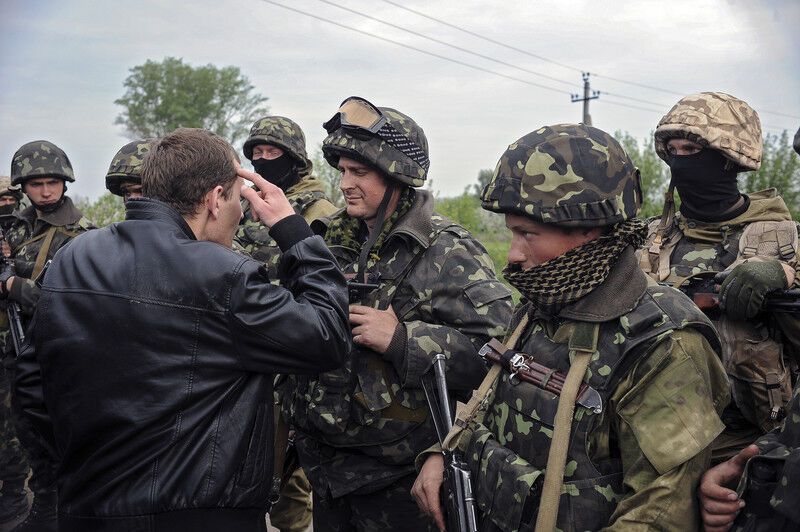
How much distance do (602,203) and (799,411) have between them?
30.1 inches

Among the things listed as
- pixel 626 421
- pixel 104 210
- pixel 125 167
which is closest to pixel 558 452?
pixel 626 421

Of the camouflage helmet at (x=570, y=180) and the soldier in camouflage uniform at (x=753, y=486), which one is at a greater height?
the camouflage helmet at (x=570, y=180)

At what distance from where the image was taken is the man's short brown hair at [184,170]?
2410 mm

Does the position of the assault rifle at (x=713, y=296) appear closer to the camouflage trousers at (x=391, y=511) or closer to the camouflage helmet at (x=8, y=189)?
the camouflage trousers at (x=391, y=511)

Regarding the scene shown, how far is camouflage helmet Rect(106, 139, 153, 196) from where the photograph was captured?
5059mm

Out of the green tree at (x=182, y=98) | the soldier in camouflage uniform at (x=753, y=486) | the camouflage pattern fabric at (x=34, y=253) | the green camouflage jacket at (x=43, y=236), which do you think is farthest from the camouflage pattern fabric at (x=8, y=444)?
the green tree at (x=182, y=98)

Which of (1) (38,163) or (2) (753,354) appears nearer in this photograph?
(2) (753,354)

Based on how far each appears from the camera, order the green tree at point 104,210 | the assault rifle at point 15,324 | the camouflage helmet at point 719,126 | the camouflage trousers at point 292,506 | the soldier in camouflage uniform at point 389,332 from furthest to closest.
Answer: the green tree at point 104,210 < the assault rifle at point 15,324 < the camouflage trousers at point 292,506 < the camouflage helmet at point 719,126 < the soldier in camouflage uniform at point 389,332

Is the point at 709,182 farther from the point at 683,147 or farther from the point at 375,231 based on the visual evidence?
the point at 375,231

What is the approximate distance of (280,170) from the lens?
5711 mm

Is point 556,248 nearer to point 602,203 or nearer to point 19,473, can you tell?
point 602,203

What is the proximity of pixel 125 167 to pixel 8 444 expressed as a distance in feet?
8.42

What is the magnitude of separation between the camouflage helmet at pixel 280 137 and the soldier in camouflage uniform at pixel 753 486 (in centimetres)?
423

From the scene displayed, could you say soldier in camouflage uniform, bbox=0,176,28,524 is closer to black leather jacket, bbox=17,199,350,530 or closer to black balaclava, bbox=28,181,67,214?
black balaclava, bbox=28,181,67,214
